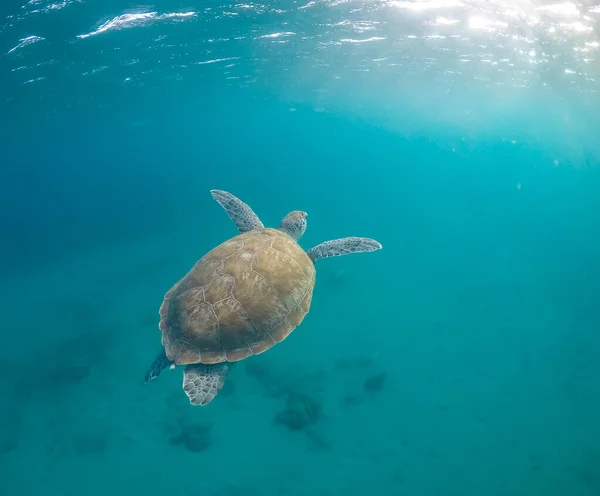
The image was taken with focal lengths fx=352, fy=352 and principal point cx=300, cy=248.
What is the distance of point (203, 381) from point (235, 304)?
1.25m

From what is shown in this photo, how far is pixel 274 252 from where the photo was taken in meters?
6.18

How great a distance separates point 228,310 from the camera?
5.35 m

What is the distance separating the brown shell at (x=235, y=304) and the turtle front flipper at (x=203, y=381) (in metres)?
0.28

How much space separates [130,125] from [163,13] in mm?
29507

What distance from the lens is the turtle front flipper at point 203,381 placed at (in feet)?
16.8

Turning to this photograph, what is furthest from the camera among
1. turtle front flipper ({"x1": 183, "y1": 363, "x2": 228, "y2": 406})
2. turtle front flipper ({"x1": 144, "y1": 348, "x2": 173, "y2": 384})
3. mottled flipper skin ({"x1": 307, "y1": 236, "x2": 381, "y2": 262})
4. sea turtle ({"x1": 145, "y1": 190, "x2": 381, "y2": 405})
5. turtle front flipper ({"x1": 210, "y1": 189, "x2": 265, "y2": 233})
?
turtle front flipper ({"x1": 210, "y1": 189, "x2": 265, "y2": 233})

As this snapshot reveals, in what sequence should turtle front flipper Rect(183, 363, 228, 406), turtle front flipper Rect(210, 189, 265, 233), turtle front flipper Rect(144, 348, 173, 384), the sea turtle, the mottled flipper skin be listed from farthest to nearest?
1. turtle front flipper Rect(210, 189, 265, 233)
2. the mottled flipper skin
3. turtle front flipper Rect(144, 348, 173, 384)
4. the sea turtle
5. turtle front flipper Rect(183, 363, 228, 406)

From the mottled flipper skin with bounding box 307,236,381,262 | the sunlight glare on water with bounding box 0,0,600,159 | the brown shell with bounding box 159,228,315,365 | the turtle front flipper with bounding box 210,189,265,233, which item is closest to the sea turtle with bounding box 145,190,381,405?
the brown shell with bounding box 159,228,315,365

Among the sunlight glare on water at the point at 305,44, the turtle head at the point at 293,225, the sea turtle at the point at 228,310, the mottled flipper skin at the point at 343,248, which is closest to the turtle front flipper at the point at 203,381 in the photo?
the sea turtle at the point at 228,310

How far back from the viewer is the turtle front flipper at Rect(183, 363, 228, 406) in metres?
5.13

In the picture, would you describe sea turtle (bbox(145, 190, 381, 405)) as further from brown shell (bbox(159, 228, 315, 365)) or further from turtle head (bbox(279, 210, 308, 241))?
turtle head (bbox(279, 210, 308, 241))

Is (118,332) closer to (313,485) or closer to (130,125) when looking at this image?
(313,485)

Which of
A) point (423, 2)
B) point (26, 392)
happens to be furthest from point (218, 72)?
point (26, 392)

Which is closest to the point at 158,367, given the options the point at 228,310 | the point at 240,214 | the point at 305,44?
the point at 228,310
